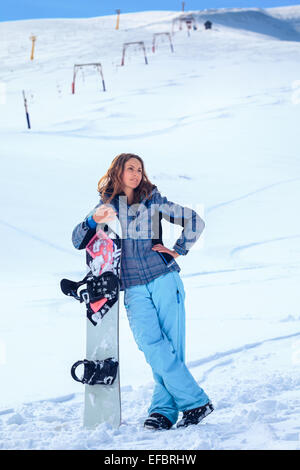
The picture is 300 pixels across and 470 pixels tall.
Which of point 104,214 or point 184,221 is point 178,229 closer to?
point 184,221

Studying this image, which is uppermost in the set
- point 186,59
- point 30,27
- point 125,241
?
point 30,27

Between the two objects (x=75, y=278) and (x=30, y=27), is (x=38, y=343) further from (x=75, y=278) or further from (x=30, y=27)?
(x=30, y=27)

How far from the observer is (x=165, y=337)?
3057 millimetres

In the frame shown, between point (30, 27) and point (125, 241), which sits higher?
point (30, 27)

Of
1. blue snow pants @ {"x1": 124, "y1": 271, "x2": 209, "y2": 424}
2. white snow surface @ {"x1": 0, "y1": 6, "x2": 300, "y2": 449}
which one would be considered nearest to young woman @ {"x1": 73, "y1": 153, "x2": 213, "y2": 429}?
blue snow pants @ {"x1": 124, "y1": 271, "x2": 209, "y2": 424}

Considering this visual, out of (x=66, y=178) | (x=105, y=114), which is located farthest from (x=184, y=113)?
(x=66, y=178)

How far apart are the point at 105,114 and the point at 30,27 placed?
29.7 meters

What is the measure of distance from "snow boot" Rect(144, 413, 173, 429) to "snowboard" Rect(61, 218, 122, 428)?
163 millimetres

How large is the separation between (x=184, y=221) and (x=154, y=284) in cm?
37

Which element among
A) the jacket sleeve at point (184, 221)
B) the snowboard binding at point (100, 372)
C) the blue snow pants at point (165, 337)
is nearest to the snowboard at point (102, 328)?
the snowboard binding at point (100, 372)

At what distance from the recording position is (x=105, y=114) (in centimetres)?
1822

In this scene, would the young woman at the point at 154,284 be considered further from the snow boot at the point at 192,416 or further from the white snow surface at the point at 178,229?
the white snow surface at the point at 178,229

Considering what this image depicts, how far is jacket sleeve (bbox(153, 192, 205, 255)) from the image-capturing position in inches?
123

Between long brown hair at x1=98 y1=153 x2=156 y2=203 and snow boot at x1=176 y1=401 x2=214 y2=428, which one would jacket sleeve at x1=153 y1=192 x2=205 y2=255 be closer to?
long brown hair at x1=98 y1=153 x2=156 y2=203
